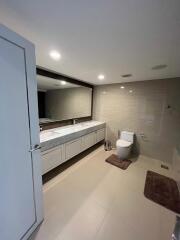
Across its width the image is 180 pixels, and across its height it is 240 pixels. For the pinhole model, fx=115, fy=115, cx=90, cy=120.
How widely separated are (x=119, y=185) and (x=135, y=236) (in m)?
0.84

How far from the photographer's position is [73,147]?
8.71 feet

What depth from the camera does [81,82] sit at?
3.56 meters

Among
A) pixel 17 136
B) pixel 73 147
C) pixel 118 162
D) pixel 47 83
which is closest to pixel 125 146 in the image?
pixel 118 162

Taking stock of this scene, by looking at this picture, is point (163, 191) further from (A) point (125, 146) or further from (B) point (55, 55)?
(B) point (55, 55)

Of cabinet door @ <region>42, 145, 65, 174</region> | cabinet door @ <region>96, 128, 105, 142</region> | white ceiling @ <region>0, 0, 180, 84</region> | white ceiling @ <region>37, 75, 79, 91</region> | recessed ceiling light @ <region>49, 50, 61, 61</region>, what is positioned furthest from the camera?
cabinet door @ <region>96, 128, 105, 142</region>

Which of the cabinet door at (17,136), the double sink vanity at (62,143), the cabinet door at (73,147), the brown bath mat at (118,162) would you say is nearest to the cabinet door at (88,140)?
the double sink vanity at (62,143)

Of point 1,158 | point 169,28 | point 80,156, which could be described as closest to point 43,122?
point 80,156

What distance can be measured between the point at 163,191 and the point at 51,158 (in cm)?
207

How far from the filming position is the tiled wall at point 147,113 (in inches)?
114

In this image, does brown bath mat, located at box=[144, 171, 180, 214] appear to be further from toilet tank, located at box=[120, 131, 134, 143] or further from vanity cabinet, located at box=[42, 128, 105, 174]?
vanity cabinet, located at box=[42, 128, 105, 174]

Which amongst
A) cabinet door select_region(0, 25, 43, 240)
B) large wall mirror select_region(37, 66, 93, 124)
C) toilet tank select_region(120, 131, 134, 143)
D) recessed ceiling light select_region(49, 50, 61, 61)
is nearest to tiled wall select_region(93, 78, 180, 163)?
toilet tank select_region(120, 131, 134, 143)

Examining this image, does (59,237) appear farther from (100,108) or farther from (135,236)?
(100,108)

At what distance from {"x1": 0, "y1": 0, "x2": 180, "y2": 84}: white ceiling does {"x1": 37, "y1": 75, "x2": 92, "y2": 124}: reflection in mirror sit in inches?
36.2

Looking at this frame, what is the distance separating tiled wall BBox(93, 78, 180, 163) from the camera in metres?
2.89
